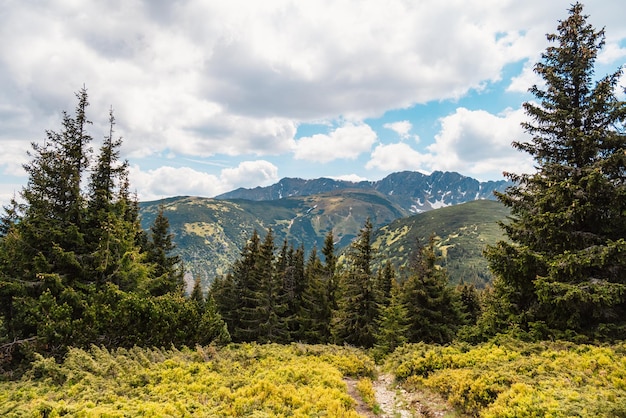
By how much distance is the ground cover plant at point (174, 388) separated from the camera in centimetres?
891

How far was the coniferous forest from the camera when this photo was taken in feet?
32.8

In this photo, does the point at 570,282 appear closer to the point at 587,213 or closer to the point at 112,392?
the point at 587,213

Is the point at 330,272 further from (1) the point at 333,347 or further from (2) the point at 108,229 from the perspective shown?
(2) the point at 108,229

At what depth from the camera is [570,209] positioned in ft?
46.4

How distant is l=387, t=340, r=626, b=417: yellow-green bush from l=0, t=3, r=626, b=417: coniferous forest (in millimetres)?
51

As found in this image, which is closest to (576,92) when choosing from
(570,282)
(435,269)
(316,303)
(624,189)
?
(624,189)

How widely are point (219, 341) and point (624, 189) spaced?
23.2 metres

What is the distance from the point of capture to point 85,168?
21.5 meters

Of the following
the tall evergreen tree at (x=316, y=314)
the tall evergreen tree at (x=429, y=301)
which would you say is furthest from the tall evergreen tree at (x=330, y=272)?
the tall evergreen tree at (x=429, y=301)

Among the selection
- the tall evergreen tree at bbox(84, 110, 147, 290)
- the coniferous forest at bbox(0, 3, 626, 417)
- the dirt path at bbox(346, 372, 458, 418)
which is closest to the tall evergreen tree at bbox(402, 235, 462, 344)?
the coniferous forest at bbox(0, 3, 626, 417)

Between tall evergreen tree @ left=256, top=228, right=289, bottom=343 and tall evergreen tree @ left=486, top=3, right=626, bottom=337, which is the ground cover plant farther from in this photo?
tall evergreen tree @ left=256, top=228, right=289, bottom=343

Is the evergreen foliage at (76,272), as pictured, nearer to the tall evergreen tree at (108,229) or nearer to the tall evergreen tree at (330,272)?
the tall evergreen tree at (108,229)

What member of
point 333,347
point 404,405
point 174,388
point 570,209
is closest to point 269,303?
point 333,347

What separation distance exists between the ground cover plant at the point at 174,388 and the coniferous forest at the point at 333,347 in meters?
0.07
